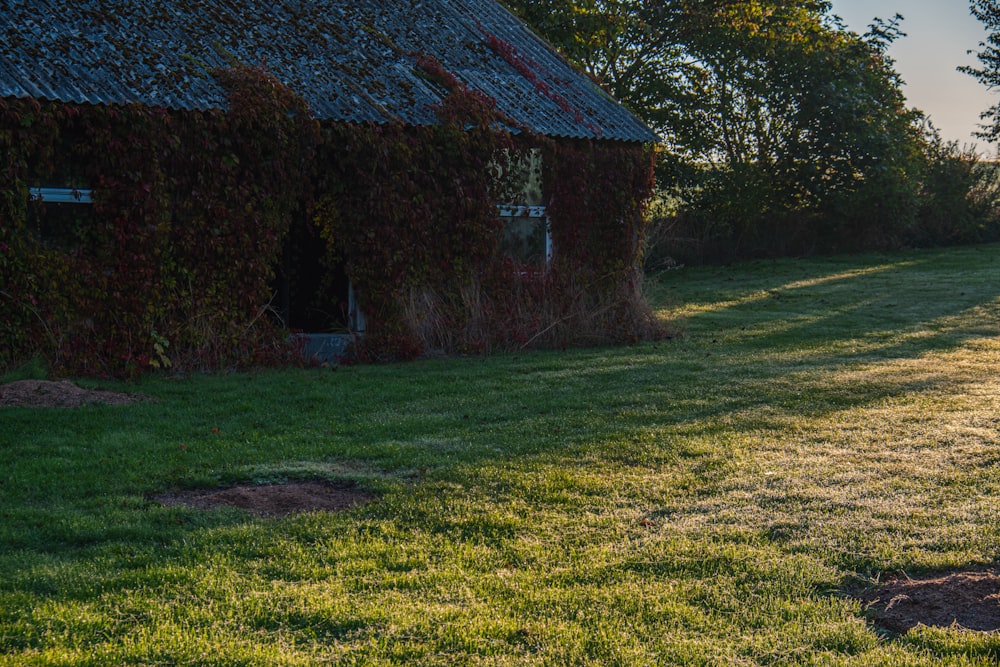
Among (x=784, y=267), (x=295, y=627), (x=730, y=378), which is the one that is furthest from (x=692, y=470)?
(x=784, y=267)

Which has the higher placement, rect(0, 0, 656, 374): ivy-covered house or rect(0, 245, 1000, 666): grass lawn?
rect(0, 0, 656, 374): ivy-covered house

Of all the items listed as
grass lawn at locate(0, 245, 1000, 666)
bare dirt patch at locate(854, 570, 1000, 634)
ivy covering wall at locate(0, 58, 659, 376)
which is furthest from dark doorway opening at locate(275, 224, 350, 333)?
bare dirt patch at locate(854, 570, 1000, 634)

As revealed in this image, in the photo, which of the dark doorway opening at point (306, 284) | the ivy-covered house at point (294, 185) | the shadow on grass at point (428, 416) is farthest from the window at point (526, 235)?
the dark doorway opening at point (306, 284)

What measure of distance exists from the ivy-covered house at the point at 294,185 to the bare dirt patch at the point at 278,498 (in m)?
5.54

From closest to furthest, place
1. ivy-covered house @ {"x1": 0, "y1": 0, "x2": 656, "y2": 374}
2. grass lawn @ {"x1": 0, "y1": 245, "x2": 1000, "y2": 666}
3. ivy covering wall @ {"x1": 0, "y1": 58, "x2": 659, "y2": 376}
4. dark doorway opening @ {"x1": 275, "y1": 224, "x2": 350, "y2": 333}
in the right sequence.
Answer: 1. grass lawn @ {"x1": 0, "y1": 245, "x2": 1000, "y2": 666}
2. ivy covering wall @ {"x1": 0, "y1": 58, "x2": 659, "y2": 376}
3. ivy-covered house @ {"x1": 0, "y1": 0, "x2": 656, "y2": 374}
4. dark doorway opening @ {"x1": 275, "y1": 224, "x2": 350, "y2": 333}

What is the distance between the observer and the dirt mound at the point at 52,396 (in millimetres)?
9320

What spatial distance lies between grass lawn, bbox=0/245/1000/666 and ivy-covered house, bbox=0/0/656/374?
1479mm

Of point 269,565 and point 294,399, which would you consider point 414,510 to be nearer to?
point 269,565

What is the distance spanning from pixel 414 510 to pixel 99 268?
7220 mm

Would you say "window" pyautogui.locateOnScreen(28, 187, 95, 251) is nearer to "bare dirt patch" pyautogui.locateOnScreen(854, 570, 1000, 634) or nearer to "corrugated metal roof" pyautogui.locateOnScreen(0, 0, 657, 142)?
"corrugated metal roof" pyautogui.locateOnScreen(0, 0, 657, 142)

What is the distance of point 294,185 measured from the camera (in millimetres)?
12734

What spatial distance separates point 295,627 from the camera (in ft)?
13.6

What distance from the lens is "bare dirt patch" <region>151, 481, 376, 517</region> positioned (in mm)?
5969

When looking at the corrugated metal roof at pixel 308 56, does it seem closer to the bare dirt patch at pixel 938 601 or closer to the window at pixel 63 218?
the window at pixel 63 218
